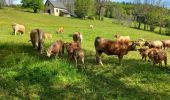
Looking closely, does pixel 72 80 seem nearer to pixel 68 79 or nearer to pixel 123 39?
pixel 68 79

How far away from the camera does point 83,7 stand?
96188mm

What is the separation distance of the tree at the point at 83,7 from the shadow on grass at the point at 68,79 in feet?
259

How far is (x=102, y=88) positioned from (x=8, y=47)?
691 centimetres

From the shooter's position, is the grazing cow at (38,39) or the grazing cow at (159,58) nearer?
the grazing cow at (159,58)

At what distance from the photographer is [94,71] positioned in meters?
15.5

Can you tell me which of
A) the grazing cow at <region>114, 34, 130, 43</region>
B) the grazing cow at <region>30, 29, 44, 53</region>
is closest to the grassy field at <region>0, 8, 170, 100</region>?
the grazing cow at <region>30, 29, 44, 53</region>

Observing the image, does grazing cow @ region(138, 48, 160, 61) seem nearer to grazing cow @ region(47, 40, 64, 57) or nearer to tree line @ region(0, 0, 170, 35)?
grazing cow @ region(47, 40, 64, 57)

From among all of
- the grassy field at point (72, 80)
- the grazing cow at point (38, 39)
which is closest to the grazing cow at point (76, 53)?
the grassy field at point (72, 80)

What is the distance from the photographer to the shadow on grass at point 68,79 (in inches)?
482

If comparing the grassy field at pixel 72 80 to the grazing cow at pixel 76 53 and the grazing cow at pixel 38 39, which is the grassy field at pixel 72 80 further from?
the grazing cow at pixel 38 39

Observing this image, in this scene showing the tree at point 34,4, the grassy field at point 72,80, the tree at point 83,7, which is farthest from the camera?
the tree at point 83,7

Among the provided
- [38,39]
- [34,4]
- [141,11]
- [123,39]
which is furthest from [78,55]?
[141,11]

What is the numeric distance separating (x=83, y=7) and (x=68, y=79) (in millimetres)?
83623

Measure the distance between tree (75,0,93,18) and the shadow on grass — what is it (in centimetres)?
7883
